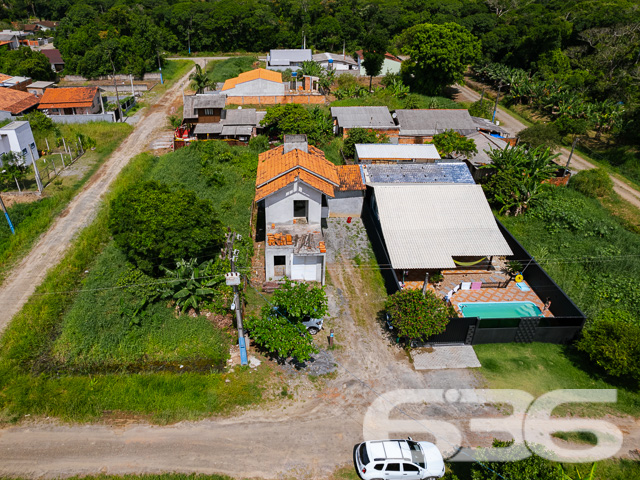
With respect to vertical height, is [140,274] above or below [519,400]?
above

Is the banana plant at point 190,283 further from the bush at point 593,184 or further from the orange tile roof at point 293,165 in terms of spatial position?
the bush at point 593,184

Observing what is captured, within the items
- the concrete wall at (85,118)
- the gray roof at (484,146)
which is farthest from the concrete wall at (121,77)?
the gray roof at (484,146)

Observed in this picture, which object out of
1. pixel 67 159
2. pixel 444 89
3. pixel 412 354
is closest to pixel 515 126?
pixel 444 89

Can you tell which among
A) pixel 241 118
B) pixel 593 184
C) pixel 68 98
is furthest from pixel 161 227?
pixel 68 98

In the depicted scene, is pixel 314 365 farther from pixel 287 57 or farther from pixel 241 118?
pixel 287 57

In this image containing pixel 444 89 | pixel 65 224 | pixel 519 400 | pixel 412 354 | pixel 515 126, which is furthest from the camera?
pixel 444 89

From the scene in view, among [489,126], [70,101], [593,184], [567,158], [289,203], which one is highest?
[70,101]

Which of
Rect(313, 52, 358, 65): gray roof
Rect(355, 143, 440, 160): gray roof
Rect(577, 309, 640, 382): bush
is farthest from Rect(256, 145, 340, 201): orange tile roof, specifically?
Rect(313, 52, 358, 65): gray roof

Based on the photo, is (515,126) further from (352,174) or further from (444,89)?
(352,174)

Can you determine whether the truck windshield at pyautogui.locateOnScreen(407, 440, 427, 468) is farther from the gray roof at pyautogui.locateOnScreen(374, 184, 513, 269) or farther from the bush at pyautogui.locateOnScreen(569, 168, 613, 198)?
the bush at pyautogui.locateOnScreen(569, 168, 613, 198)
